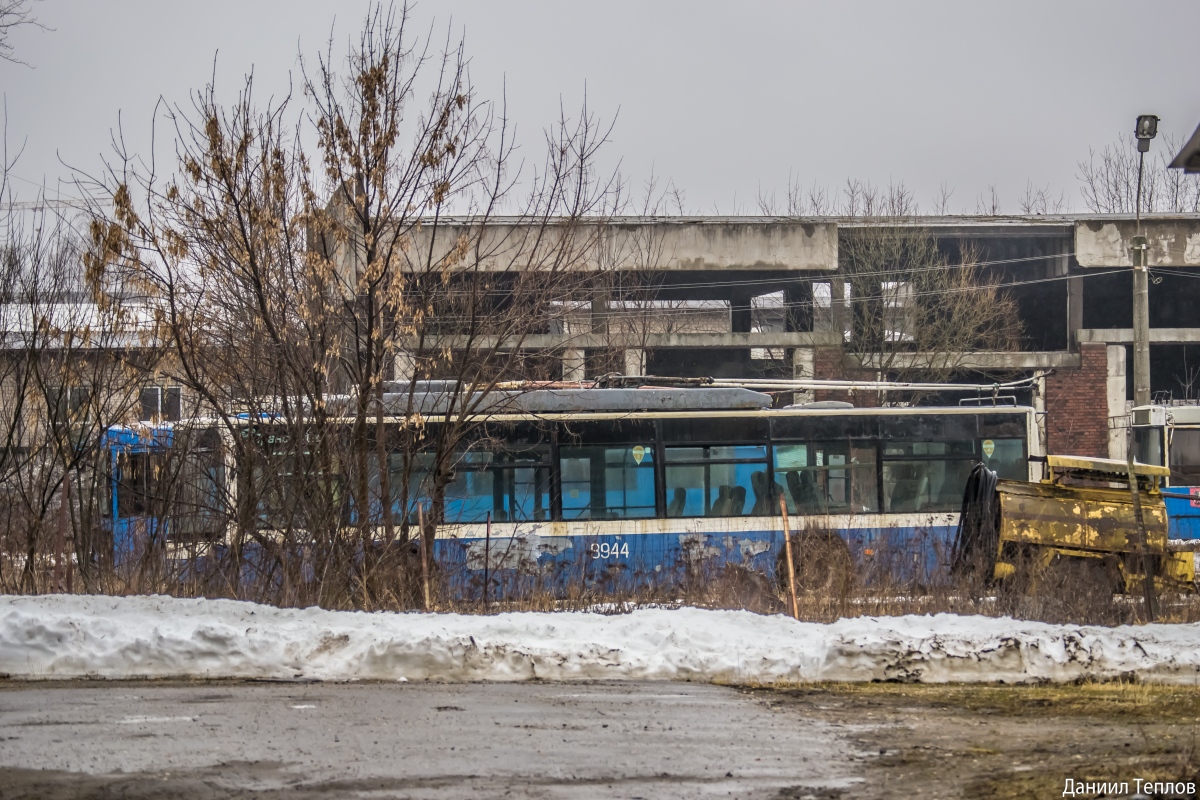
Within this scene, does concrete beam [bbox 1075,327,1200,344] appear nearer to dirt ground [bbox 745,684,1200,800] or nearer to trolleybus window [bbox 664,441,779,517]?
trolleybus window [bbox 664,441,779,517]

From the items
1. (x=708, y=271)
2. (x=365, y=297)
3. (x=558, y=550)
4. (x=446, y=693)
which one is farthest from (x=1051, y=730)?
(x=708, y=271)

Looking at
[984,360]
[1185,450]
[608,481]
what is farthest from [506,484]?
[984,360]

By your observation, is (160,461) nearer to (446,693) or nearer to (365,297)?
(365,297)

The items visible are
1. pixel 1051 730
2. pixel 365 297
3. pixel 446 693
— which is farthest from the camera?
pixel 365 297

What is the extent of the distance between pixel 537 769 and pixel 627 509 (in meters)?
11.2

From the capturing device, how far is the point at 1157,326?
37094 mm

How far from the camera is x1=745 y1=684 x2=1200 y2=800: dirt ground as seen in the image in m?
5.62

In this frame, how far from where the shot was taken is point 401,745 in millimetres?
6266

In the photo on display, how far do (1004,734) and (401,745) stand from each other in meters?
3.55

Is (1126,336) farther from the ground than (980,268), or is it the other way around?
(980,268)

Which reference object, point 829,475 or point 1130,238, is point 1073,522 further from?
point 1130,238

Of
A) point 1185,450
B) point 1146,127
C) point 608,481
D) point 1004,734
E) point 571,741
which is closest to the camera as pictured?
point 571,741

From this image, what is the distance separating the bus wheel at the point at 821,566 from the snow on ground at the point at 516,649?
365cm

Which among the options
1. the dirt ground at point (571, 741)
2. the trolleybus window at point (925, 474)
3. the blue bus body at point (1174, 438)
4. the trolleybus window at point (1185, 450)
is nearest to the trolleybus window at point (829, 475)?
the trolleybus window at point (925, 474)
